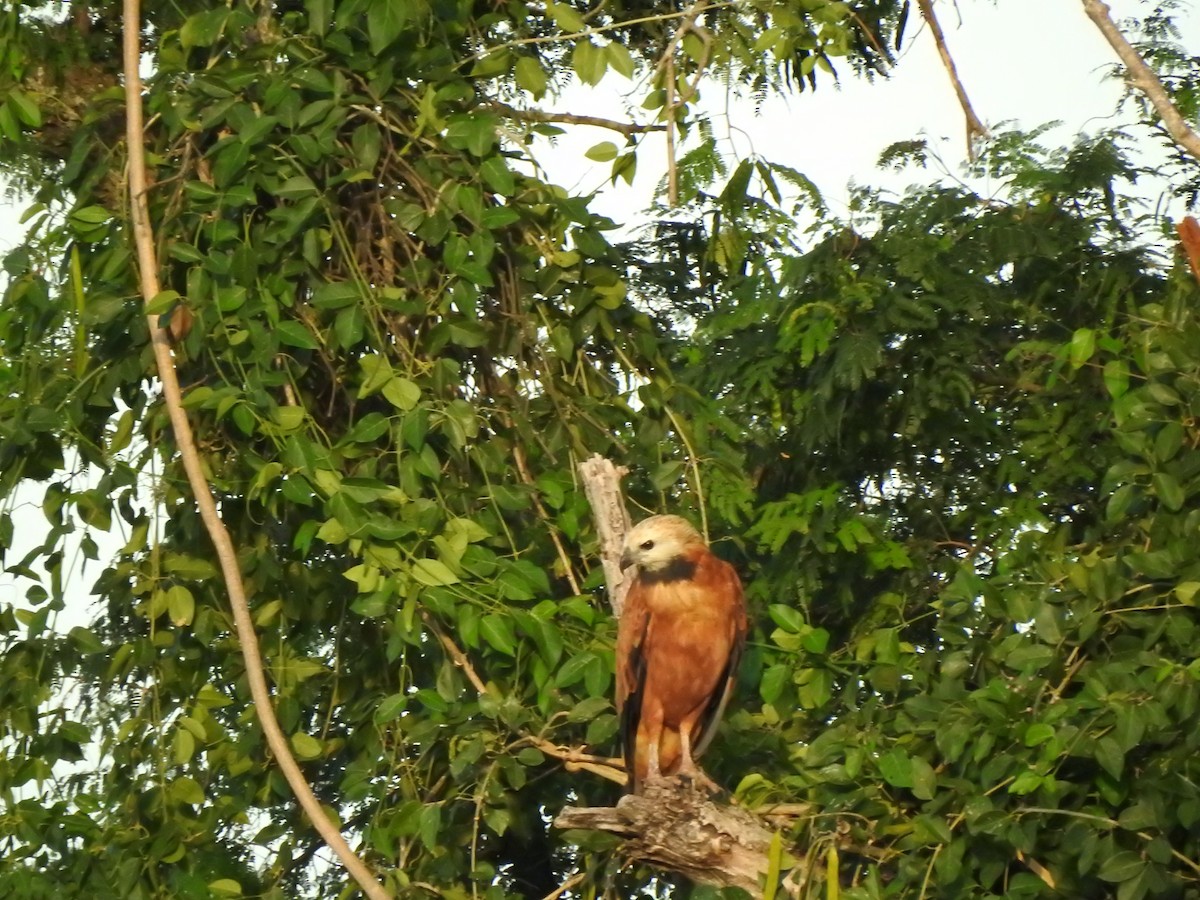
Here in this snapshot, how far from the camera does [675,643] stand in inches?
132

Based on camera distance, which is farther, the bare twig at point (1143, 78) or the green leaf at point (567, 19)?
the green leaf at point (567, 19)

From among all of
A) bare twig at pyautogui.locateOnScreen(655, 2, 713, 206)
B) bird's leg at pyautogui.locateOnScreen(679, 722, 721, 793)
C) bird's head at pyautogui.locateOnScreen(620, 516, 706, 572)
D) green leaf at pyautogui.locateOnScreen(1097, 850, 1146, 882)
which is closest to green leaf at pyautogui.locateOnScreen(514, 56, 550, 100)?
Result: bare twig at pyautogui.locateOnScreen(655, 2, 713, 206)

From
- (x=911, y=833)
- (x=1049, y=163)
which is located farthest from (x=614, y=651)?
(x=1049, y=163)

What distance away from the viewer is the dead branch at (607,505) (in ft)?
10.1

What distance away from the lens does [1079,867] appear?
2.43 m

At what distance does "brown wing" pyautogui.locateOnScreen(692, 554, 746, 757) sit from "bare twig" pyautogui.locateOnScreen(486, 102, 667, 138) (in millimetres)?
934

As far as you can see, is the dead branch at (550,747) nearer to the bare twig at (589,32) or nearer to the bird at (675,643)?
the bird at (675,643)

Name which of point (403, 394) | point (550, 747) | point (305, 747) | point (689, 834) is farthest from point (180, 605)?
point (689, 834)

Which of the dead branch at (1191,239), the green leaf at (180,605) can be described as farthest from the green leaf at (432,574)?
the dead branch at (1191,239)

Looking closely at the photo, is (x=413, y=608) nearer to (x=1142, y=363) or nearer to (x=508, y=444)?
(x=508, y=444)

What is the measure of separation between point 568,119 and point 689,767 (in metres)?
1.55

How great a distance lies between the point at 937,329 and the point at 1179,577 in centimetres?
208

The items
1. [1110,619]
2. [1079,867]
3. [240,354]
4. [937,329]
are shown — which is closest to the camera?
[1079,867]

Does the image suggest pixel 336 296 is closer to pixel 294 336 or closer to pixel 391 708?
pixel 294 336
